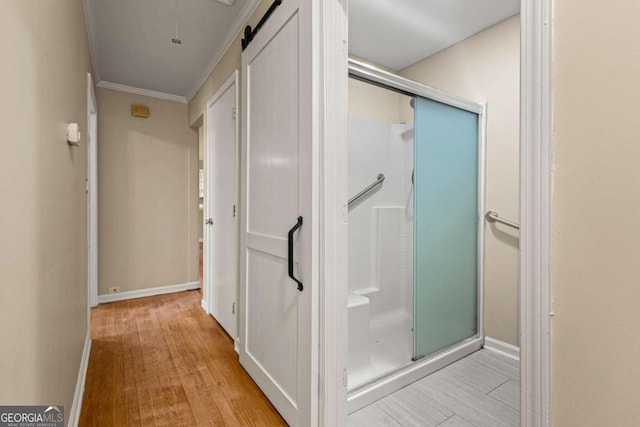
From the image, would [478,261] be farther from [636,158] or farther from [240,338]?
[636,158]

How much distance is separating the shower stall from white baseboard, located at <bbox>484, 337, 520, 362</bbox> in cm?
7

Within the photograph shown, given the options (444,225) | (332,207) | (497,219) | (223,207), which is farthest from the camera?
(223,207)

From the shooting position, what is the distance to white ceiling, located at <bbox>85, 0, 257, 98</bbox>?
2.17 meters

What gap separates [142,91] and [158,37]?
1351 millimetres

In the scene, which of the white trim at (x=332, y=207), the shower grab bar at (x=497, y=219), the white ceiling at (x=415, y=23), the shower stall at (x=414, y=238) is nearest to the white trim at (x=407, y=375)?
the shower stall at (x=414, y=238)

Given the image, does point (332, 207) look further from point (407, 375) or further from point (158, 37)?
point (158, 37)

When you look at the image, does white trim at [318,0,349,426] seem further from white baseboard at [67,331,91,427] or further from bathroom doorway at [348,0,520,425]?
white baseboard at [67,331,91,427]

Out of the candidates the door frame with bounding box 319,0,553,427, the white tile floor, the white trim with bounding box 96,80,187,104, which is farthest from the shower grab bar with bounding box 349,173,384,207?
the white trim with bounding box 96,80,187,104

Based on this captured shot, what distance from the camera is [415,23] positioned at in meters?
2.45

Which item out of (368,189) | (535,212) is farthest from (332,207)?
(368,189)

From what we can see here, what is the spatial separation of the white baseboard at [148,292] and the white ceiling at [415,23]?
3.40 meters

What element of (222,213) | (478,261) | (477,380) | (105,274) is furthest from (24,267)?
(105,274)

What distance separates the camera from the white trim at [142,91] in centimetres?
345

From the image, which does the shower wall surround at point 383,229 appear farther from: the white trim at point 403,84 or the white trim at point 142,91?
the white trim at point 142,91
